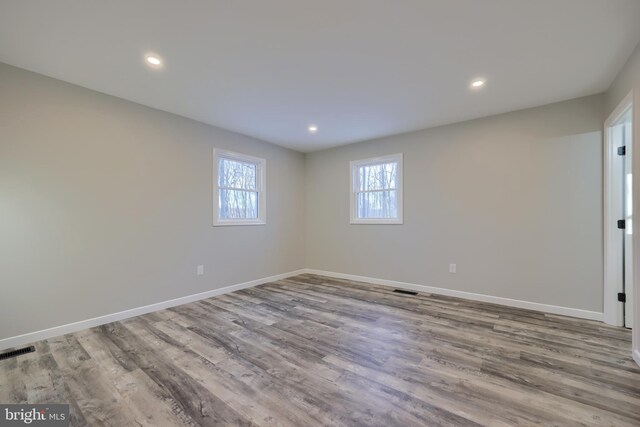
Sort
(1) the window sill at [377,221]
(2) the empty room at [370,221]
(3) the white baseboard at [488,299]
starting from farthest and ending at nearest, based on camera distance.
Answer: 1. (1) the window sill at [377,221]
2. (3) the white baseboard at [488,299]
3. (2) the empty room at [370,221]

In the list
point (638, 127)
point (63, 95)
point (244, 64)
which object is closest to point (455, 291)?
point (638, 127)

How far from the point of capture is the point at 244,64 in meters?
2.44

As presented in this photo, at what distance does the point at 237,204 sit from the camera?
447 centimetres

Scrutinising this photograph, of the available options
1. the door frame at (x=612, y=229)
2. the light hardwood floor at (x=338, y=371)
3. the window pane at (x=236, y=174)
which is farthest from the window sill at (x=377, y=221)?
the door frame at (x=612, y=229)

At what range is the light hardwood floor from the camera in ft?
5.25

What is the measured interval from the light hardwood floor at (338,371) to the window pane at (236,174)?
6.83ft

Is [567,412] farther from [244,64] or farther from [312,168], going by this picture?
[312,168]

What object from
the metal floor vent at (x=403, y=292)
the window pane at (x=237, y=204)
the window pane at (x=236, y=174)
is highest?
the window pane at (x=236, y=174)

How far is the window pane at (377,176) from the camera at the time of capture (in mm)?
4625

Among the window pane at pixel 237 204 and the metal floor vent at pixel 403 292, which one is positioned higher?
the window pane at pixel 237 204

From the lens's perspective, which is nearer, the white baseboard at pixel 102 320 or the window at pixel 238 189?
the white baseboard at pixel 102 320

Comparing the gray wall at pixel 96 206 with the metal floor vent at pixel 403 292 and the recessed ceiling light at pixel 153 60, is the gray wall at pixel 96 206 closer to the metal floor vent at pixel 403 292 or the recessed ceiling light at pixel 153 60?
the recessed ceiling light at pixel 153 60

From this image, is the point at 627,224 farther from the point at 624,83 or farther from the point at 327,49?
the point at 327,49

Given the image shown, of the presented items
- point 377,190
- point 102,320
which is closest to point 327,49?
point 377,190
